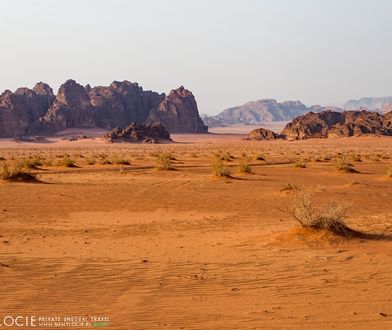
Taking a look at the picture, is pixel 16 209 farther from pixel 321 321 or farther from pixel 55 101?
pixel 55 101

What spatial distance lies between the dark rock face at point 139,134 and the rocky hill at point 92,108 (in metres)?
21.3

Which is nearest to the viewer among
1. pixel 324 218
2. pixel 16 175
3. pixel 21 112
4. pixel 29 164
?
pixel 324 218

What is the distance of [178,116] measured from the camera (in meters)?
115

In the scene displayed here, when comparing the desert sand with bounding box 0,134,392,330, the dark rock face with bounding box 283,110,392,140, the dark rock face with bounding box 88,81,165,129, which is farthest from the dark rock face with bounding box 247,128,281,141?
the desert sand with bounding box 0,134,392,330

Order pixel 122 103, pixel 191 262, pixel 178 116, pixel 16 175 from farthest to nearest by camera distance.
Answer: pixel 122 103 → pixel 178 116 → pixel 16 175 → pixel 191 262

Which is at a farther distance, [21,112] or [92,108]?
[92,108]

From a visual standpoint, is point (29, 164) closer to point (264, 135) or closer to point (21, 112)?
point (264, 135)

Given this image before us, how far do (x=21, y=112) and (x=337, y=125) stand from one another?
2103 inches

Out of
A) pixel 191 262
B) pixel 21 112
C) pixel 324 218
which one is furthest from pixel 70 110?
pixel 191 262

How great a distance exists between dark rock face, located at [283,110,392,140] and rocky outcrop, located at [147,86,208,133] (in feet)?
97.9

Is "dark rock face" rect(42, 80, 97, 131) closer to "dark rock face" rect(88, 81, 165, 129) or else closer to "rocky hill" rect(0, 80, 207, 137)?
"rocky hill" rect(0, 80, 207, 137)

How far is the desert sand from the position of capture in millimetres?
6098

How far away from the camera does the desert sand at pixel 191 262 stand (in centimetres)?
610

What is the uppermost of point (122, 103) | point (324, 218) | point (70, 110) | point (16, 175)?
point (122, 103)
